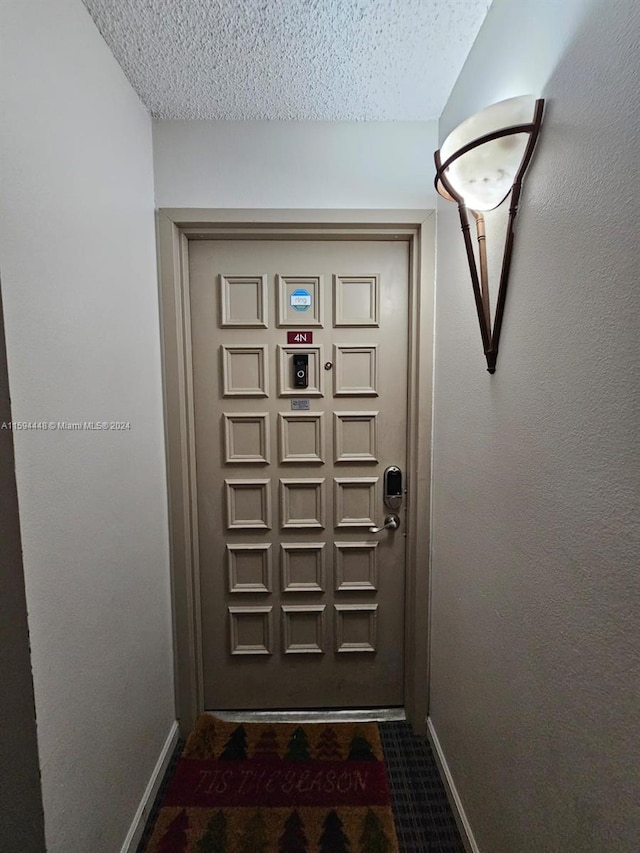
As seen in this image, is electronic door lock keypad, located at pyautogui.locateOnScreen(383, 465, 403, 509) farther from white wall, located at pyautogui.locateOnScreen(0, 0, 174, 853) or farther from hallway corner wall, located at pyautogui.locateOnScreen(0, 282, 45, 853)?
hallway corner wall, located at pyautogui.locateOnScreen(0, 282, 45, 853)

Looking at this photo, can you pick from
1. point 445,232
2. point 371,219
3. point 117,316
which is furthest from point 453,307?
point 117,316

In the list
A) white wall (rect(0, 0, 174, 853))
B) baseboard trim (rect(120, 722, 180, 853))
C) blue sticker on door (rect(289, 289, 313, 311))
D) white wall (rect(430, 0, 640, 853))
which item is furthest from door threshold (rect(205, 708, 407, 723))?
blue sticker on door (rect(289, 289, 313, 311))

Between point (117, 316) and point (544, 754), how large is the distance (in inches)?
63.6

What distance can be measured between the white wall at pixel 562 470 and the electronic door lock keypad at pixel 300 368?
0.68m

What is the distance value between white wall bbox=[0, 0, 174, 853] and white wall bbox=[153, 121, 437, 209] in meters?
0.13

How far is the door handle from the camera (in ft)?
5.42

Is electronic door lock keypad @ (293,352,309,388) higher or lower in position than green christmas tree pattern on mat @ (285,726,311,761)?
higher

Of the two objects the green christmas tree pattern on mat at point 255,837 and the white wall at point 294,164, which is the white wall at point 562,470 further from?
the green christmas tree pattern on mat at point 255,837

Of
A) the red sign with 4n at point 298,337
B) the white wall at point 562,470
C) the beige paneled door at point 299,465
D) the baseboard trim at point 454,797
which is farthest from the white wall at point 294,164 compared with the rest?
the baseboard trim at point 454,797

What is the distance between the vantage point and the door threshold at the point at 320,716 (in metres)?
1.66

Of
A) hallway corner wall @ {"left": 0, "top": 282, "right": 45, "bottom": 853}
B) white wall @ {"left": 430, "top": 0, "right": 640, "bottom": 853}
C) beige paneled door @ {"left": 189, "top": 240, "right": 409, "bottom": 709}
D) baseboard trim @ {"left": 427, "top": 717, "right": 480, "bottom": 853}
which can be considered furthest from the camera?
beige paneled door @ {"left": 189, "top": 240, "right": 409, "bottom": 709}

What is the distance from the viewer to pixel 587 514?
2.20ft

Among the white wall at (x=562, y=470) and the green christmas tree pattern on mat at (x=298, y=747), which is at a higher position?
the white wall at (x=562, y=470)

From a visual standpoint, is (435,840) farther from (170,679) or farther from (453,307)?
(453,307)
